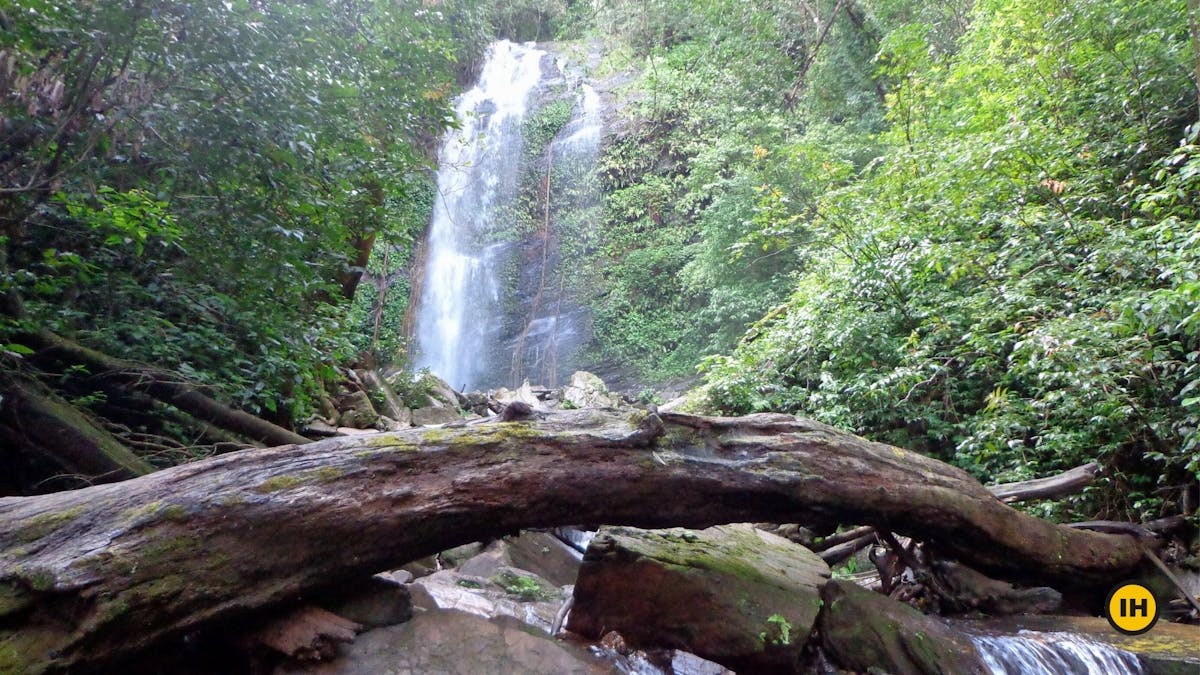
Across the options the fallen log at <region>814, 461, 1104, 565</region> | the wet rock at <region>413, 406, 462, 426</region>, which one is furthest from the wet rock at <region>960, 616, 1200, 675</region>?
the wet rock at <region>413, 406, 462, 426</region>

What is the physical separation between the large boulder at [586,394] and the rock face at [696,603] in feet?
34.1

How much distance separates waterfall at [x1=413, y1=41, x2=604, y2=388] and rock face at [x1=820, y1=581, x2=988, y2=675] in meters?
17.7

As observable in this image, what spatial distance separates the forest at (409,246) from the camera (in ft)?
13.6

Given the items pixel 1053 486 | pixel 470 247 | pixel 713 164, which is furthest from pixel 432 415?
→ pixel 470 247

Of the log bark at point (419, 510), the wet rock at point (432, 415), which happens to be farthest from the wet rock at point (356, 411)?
the log bark at point (419, 510)

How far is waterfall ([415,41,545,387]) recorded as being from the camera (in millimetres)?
22391

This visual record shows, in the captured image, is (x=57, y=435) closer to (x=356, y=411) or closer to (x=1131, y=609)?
(x=356, y=411)

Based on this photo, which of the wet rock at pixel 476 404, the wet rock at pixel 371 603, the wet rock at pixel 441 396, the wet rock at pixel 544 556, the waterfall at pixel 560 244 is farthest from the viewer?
the waterfall at pixel 560 244

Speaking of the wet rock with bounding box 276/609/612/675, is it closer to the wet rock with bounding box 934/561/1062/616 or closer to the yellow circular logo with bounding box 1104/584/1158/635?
the wet rock with bounding box 934/561/1062/616

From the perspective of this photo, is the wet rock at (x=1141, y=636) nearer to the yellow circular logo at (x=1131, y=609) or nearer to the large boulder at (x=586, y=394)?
the yellow circular logo at (x=1131, y=609)

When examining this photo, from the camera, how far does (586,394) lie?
653 inches

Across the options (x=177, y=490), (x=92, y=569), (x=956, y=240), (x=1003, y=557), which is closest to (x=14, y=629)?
(x=92, y=569)

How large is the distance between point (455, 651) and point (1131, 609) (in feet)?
14.8

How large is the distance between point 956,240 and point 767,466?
4.92 m
